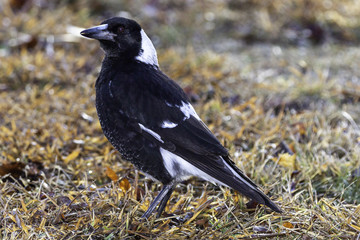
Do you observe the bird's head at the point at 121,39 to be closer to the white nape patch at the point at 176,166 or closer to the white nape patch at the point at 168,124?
the white nape patch at the point at 168,124

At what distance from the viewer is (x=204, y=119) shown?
387cm

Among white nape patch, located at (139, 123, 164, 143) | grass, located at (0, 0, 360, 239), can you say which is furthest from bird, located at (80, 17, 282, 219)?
grass, located at (0, 0, 360, 239)

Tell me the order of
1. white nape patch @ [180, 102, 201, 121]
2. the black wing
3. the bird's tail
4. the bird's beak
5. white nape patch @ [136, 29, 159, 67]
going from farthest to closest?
white nape patch @ [136, 29, 159, 67], the bird's beak, white nape patch @ [180, 102, 201, 121], the black wing, the bird's tail

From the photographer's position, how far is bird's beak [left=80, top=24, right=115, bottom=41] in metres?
2.79

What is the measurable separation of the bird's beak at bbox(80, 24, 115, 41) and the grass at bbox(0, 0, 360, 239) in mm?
732

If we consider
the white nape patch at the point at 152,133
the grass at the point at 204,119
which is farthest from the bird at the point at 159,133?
the grass at the point at 204,119

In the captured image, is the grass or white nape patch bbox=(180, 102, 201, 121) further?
white nape patch bbox=(180, 102, 201, 121)

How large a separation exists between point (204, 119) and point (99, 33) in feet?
4.18

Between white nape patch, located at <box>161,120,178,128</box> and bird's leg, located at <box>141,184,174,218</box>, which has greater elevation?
white nape patch, located at <box>161,120,178,128</box>

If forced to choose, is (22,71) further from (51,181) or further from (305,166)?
(305,166)

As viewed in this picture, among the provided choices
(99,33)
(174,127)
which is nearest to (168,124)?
(174,127)

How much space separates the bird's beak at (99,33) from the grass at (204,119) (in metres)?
0.73

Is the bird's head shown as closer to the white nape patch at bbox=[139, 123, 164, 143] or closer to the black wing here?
the black wing

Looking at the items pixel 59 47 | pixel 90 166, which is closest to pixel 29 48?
pixel 59 47
